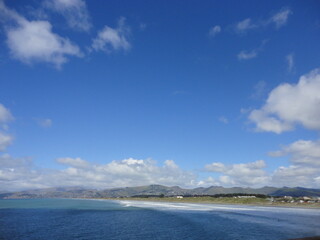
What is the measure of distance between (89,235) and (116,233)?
5655 mm

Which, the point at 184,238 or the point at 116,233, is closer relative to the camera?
the point at 184,238

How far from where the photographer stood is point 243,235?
54.2m

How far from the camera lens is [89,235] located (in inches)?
2106

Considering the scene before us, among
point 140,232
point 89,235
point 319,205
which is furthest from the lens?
point 319,205

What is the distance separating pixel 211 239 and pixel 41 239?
1238 inches

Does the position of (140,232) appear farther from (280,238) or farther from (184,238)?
(280,238)

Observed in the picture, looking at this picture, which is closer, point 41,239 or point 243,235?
point 41,239

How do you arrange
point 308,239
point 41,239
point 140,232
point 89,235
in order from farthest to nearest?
1. point 140,232
2. point 89,235
3. point 41,239
4. point 308,239

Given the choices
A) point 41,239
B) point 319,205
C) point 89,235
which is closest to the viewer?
point 41,239

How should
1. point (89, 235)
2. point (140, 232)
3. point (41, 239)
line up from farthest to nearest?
1. point (140, 232)
2. point (89, 235)
3. point (41, 239)

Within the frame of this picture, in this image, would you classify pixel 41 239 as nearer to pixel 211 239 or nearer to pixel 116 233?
pixel 116 233

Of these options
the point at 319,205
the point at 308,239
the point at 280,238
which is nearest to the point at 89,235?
the point at 280,238

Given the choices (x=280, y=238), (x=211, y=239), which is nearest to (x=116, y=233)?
(x=211, y=239)

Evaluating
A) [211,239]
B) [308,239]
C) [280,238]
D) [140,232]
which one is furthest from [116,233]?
[308,239]
